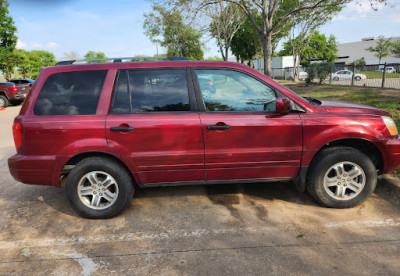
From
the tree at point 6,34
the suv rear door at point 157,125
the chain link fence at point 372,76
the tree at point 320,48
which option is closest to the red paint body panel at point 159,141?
the suv rear door at point 157,125

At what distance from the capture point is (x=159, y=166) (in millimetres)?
3189

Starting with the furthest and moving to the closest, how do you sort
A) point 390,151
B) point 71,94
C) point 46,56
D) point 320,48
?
point 46,56 → point 320,48 → point 390,151 → point 71,94

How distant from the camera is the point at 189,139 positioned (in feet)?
10.2

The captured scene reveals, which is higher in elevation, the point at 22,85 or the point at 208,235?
the point at 22,85

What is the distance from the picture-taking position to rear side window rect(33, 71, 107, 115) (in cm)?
313

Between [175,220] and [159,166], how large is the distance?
661mm

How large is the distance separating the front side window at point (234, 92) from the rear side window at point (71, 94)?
120 centimetres

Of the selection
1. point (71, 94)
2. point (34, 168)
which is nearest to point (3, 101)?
point (34, 168)

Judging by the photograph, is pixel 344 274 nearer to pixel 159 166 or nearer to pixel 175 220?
pixel 175 220

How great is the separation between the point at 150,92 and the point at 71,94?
89 cm

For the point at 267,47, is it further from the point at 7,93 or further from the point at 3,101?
the point at 3,101

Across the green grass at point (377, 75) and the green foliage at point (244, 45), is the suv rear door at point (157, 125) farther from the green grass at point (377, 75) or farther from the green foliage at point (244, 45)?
the green foliage at point (244, 45)

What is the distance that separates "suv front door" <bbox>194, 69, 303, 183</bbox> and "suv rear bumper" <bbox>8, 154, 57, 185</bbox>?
1778 mm

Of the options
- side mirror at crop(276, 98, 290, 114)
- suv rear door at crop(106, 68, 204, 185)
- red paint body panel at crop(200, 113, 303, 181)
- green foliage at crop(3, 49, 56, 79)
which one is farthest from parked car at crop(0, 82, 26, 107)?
side mirror at crop(276, 98, 290, 114)
